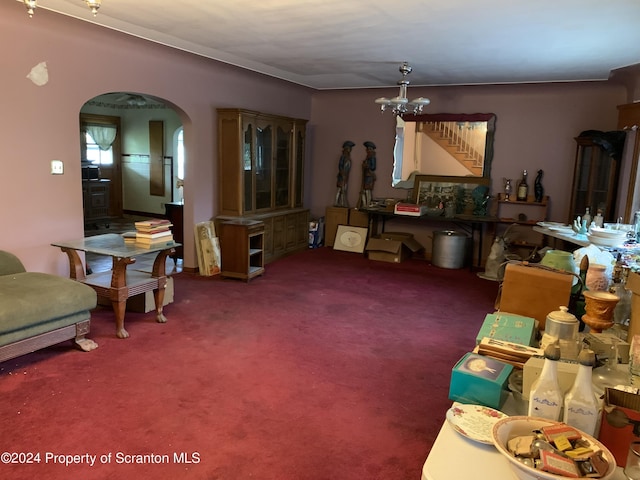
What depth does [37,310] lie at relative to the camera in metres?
3.12

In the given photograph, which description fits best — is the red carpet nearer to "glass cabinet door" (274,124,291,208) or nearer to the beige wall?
the beige wall

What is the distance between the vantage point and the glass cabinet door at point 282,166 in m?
6.73

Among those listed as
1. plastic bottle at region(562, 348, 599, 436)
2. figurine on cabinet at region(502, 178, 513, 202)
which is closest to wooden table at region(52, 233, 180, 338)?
plastic bottle at region(562, 348, 599, 436)

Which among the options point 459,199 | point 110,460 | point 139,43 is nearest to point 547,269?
point 110,460

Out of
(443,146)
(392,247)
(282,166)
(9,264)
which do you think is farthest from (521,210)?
(9,264)

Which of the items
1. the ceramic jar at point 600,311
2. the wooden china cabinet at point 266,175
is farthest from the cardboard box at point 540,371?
the wooden china cabinet at point 266,175

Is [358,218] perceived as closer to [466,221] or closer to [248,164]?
[466,221]

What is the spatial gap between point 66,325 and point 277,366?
149cm

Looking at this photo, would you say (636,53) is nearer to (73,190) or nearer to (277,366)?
(277,366)

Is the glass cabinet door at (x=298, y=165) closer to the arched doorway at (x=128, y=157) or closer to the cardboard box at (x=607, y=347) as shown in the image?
the arched doorway at (x=128, y=157)

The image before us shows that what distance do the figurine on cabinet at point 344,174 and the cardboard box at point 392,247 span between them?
985mm

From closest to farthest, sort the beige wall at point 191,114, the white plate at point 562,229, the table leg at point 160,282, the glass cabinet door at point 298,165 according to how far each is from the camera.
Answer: the beige wall at point 191,114
the table leg at point 160,282
the white plate at point 562,229
the glass cabinet door at point 298,165

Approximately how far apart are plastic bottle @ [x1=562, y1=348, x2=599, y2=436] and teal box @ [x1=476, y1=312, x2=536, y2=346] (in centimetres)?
61

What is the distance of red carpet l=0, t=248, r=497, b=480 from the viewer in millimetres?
2361
